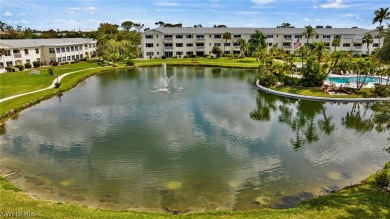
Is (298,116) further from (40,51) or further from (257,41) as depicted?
(40,51)

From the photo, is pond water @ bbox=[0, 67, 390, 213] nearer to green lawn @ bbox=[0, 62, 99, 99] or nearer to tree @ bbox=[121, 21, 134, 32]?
green lawn @ bbox=[0, 62, 99, 99]

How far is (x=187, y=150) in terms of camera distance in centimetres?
2527

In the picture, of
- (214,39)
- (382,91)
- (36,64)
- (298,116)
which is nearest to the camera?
(298,116)

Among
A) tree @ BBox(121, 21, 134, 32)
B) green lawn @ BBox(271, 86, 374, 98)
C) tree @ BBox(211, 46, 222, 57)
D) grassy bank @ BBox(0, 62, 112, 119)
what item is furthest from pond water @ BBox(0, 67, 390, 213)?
tree @ BBox(121, 21, 134, 32)

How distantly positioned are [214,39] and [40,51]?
183 ft

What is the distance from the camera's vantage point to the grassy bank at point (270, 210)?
15.2 meters

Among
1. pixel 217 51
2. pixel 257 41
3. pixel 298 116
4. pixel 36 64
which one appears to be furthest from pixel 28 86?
pixel 257 41

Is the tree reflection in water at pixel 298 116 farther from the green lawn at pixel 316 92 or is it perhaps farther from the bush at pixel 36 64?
the bush at pixel 36 64

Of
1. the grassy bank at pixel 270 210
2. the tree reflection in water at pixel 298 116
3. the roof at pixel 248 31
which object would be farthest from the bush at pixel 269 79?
the roof at pixel 248 31

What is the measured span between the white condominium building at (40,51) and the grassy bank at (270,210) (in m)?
61.4

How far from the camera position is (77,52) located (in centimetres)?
8869

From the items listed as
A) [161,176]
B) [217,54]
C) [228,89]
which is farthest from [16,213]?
[217,54]

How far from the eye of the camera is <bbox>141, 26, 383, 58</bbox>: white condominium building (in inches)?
3824

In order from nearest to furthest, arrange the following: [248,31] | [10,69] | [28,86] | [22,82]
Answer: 1. [28,86]
2. [22,82]
3. [10,69]
4. [248,31]
